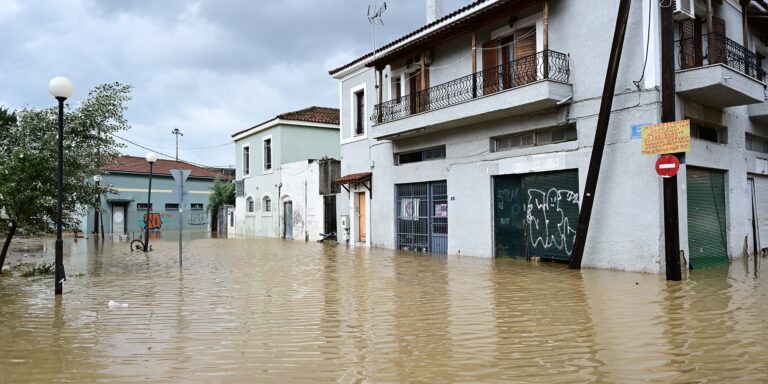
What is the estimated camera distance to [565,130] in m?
13.0

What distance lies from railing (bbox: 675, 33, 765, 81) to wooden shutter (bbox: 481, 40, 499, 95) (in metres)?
4.50

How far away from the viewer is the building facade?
122 feet

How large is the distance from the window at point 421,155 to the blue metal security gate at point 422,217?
858 millimetres

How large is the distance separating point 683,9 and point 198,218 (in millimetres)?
39451

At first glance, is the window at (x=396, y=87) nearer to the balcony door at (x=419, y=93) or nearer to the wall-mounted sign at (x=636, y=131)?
the balcony door at (x=419, y=93)

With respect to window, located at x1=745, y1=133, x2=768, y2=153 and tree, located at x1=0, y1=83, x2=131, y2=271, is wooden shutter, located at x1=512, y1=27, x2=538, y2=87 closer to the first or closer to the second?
window, located at x1=745, y1=133, x2=768, y2=153

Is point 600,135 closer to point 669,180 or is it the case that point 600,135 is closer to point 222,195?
point 669,180

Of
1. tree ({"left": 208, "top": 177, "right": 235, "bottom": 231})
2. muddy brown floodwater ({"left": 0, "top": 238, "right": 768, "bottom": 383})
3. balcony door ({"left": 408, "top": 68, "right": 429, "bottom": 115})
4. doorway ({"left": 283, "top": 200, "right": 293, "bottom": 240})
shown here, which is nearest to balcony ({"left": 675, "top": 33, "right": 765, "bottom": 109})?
muddy brown floodwater ({"left": 0, "top": 238, "right": 768, "bottom": 383})

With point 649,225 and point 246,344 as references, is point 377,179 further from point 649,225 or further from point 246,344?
point 246,344

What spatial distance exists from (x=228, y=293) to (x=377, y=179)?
11143 millimetres

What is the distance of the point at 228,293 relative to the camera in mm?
8719

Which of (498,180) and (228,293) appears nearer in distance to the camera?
(228,293)

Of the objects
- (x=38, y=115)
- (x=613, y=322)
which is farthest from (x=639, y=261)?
(x=38, y=115)

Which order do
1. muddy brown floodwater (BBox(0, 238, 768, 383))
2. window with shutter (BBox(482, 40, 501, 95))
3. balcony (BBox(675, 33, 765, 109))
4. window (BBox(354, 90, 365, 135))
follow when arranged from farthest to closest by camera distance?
window (BBox(354, 90, 365, 135)) < window with shutter (BBox(482, 40, 501, 95)) < balcony (BBox(675, 33, 765, 109)) < muddy brown floodwater (BBox(0, 238, 768, 383))
